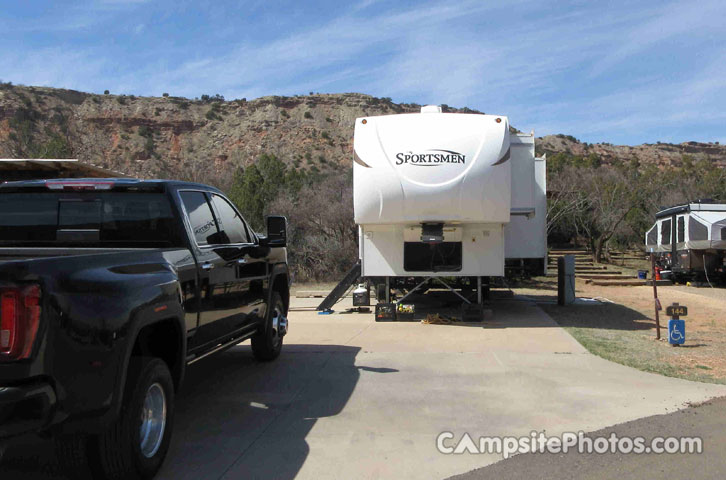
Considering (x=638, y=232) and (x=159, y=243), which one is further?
(x=638, y=232)

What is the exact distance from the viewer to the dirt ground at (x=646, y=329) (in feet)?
26.3

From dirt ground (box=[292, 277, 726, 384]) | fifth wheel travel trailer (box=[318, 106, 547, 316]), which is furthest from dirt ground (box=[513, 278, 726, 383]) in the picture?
fifth wheel travel trailer (box=[318, 106, 547, 316])

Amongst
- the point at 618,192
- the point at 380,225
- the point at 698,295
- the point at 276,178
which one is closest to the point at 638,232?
the point at 618,192

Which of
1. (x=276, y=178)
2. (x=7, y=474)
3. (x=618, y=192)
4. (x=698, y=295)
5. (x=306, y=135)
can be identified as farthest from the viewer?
(x=306, y=135)

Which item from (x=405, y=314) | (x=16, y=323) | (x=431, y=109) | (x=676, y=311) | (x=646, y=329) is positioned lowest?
(x=646, y=329)

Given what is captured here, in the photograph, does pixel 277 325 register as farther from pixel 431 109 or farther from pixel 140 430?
pixel 431 109

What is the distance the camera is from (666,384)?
6906mm

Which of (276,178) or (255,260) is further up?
(276,178)

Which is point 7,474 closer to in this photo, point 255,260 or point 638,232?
point 255,260

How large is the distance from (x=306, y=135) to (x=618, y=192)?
34.2m

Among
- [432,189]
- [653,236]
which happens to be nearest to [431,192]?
[432,189]

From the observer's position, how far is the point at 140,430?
4.00 meters

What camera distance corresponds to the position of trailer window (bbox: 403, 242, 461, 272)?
12109 mm

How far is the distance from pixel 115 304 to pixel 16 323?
0.57 meters
